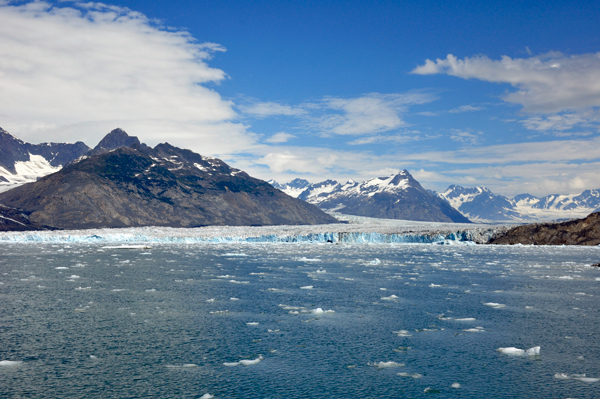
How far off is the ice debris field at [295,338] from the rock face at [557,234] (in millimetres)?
67058

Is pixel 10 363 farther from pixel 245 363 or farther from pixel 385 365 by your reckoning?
pixel 385 365

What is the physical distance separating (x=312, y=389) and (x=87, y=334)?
9.38 metres

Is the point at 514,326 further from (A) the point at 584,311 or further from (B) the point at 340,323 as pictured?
(B) the point at 340,323

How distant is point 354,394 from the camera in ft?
34.7

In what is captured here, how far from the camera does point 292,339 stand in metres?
15.4

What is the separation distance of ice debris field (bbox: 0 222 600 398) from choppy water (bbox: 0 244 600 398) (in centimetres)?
6

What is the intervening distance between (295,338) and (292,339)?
0.58 ft

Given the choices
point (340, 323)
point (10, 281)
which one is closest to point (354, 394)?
point (340, 323)

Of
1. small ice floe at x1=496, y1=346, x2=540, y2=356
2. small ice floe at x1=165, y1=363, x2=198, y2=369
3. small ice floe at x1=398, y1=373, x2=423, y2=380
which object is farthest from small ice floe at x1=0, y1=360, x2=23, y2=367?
small ice floe at x1=496, y1=346, x2=540, y2=356

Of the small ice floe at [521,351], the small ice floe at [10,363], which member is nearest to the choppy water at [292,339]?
the small ice floe at [10,363]

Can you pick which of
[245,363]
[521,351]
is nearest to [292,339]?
[245,363]

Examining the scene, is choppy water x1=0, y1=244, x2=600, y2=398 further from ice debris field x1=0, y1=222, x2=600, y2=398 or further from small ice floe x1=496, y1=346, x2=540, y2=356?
small ice floe x1=496, y1=346, x2=540, y2=356

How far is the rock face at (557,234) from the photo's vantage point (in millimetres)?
88375

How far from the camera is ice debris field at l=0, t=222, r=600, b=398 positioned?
36.5ft
